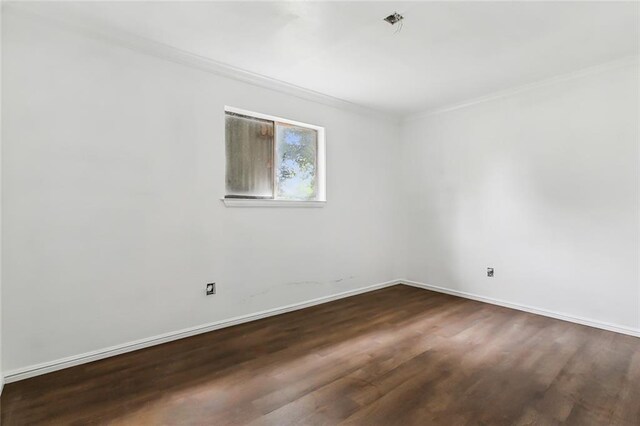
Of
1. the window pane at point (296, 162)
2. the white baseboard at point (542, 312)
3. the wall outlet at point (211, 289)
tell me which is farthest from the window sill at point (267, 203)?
the white baseboard at point (542, 312)

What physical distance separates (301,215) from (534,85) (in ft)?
9.55

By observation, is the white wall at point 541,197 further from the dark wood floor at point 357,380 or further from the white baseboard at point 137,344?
the white baseboard at point 137,344

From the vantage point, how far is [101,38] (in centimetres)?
245

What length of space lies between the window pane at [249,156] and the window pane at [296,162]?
0.40 ft

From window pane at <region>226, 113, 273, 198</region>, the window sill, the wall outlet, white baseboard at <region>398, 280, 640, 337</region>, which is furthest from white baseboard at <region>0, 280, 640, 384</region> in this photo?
window pane at <region>226, 113, 273, 198</region>

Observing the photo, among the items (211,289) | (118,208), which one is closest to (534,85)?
(211,289)

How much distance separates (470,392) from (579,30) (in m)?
A: 2.75

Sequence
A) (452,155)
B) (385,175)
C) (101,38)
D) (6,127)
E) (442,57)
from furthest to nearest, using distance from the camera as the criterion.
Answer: (385,175)
(452,155)
(442,57)
(101,38)
(6,127)

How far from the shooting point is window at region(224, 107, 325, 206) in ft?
10.8

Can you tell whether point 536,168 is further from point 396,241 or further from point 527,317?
point 396,241

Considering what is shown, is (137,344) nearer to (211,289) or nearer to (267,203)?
(211,289)

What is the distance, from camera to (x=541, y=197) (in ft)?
11.4

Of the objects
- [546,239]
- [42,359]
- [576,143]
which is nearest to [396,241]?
[546,239]

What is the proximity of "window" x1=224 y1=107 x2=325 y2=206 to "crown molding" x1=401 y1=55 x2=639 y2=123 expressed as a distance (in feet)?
5.54
